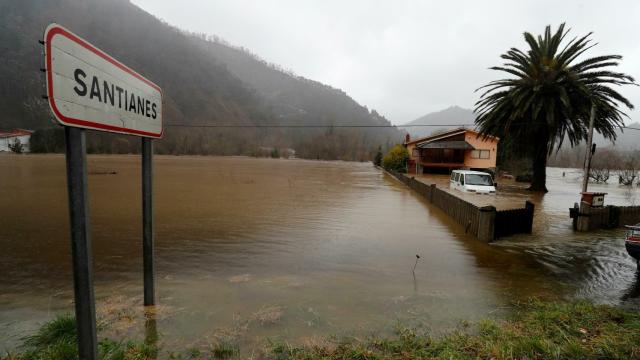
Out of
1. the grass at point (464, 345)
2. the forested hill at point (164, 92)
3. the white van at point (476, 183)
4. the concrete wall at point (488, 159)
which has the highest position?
the forested hill at point (164, 92)

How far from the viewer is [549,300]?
5.80 metres

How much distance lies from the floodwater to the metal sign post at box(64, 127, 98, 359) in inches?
64.8

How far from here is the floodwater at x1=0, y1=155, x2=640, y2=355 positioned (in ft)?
16.1

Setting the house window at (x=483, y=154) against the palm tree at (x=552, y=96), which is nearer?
the palm tree at (x=552, y=96)

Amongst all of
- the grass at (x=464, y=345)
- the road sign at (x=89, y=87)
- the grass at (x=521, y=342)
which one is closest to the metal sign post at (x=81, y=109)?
the road sign at (x=89, y=87)

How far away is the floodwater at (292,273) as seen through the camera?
4.90 metres

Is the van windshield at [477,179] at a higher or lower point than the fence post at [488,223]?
higher

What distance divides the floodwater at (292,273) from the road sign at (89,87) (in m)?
2.80

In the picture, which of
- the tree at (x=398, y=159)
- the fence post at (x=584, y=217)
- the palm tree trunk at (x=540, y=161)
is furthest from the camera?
the tree at (x=398, y=159)

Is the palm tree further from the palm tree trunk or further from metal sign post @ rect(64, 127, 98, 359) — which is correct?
metal sign post @ rect(64, 127, 98, 359)

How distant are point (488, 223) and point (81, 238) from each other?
10.1 meters

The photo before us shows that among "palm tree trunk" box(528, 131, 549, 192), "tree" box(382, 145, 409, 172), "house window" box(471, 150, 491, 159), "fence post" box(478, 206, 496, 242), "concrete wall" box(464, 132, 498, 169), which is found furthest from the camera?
"tree" box(382, 145, 409, 172)

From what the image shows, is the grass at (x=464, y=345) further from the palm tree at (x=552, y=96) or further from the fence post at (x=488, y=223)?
the palm tree at (x=552, y=96)

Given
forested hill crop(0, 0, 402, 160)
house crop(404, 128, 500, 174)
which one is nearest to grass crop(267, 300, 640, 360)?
house crop(404, 128, 500, 174)
